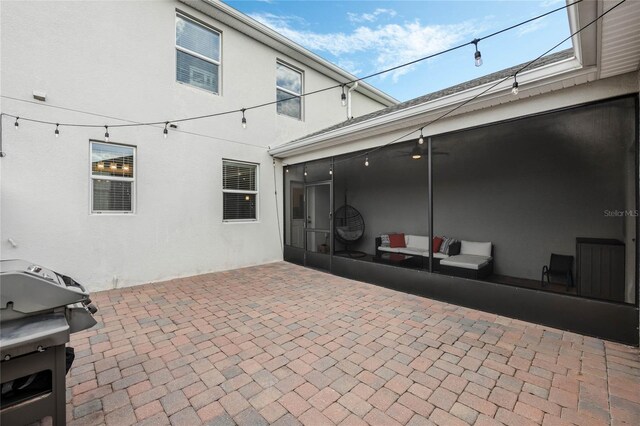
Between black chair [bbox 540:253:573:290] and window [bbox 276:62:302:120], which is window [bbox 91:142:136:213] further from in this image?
black chair [bbox 540:253:573:290]

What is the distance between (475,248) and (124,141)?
692cm

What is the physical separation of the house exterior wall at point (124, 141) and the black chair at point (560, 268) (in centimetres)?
565

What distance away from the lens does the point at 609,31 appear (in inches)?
79.4

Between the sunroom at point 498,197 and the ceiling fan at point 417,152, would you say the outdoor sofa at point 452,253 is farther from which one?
the ceiling fan at point 417,152

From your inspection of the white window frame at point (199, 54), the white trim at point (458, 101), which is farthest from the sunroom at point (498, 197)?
the white window frame at point (199, 54)

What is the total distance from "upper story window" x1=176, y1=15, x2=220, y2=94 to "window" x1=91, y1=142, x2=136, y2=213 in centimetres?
184

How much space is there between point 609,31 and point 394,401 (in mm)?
3155

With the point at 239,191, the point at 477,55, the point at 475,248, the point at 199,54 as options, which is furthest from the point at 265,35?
the point at 475,248

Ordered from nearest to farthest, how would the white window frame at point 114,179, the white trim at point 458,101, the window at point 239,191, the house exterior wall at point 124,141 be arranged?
the white trim at point 458,101, the house exterior wall at point 124,141, the white window frame at point 114,179, the window at point 239,191

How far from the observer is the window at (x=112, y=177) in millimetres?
4363

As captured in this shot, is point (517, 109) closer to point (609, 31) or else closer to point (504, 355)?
point (609, 31)

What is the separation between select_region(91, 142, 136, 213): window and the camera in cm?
436

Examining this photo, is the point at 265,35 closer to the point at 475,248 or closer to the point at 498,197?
the point at 498,197

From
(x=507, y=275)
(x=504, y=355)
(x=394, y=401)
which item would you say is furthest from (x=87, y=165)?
(x=507, y=275)
